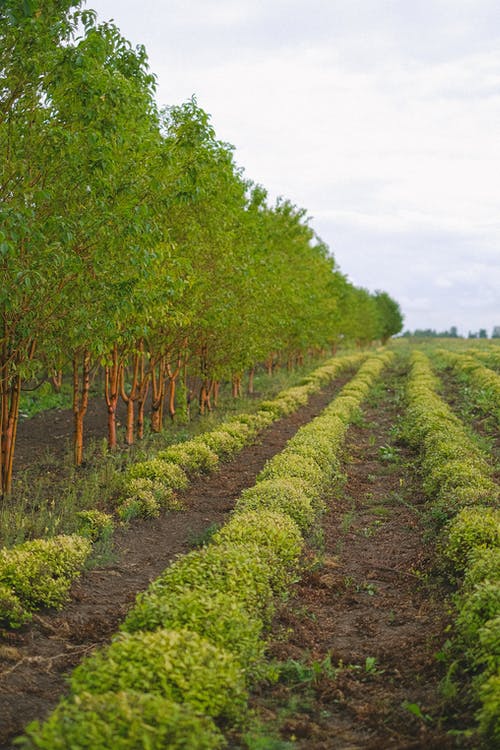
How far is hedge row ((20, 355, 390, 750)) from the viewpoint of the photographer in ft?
10.6

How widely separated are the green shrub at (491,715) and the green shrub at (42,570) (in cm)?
396

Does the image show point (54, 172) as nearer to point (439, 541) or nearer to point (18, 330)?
point (18, 330)

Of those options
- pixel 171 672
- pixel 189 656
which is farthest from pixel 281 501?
pixel 171 672

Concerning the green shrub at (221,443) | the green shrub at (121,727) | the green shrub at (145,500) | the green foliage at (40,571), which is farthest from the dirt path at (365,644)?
the green shrub at (221,443)

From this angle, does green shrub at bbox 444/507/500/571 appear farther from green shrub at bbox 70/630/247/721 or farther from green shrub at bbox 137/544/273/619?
green shrub at bbox 70/630/247/721

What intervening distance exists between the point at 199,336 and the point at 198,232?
402cm

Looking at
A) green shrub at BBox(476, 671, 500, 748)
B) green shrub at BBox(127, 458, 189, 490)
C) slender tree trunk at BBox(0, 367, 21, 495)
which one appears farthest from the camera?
green shrub at BBox(127, 458, 189, 490)

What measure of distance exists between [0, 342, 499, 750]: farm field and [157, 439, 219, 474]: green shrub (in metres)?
0.32

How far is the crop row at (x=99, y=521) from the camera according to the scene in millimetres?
5879

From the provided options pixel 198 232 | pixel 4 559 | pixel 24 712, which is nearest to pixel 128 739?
pixel 24 712

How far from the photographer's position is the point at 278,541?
656 centimetres

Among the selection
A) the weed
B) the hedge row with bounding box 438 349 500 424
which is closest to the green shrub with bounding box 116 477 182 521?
the weed

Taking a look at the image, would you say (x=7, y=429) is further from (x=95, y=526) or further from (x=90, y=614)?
(x=90, y=614)

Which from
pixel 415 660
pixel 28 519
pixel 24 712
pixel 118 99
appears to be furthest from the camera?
pixel 28 519
